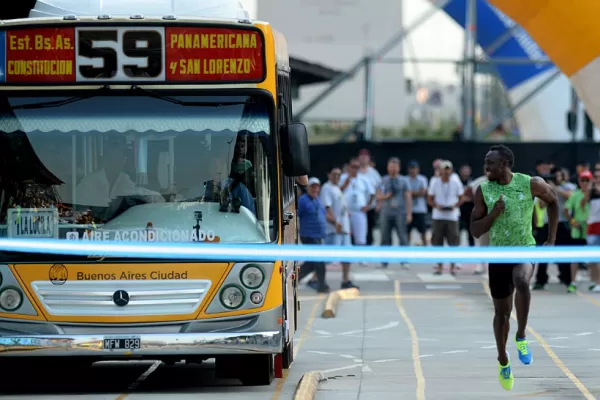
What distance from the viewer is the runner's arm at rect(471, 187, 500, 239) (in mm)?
10289

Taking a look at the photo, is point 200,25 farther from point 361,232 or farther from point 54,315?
point 361,232

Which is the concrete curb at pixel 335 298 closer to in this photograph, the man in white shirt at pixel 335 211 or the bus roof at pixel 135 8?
the man in white shirt at pixel 335 211

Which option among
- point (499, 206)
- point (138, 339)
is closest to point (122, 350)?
point (138, 339)

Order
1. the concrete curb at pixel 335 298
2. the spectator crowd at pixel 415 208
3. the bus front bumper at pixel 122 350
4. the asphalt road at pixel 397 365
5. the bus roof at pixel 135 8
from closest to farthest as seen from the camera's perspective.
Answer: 1. the bus front bumper at pixel 122 350
2. the asphalt road at pixel 397 365
3. the bus roof at pixel 135 8
4. the concrete curb at pixel 335 298
5. the spectator crowd at pixel 415 208

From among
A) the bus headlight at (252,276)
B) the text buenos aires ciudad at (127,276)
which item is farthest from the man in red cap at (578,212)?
the text buenos aires ciudad at (127,276)

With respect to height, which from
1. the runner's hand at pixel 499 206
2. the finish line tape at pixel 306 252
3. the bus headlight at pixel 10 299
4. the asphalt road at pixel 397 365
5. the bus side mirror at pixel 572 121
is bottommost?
the asphalt road at pixel 397 365

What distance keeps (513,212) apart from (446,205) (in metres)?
12.6

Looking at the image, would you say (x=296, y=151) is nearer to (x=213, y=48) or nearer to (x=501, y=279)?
(x=213, y=48)

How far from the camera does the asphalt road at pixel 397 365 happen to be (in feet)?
34.9

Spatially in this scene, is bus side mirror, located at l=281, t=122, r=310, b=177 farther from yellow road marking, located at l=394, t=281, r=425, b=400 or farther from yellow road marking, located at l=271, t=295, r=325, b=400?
yellow road marking, located at l=394, t=281, r=425, b=400

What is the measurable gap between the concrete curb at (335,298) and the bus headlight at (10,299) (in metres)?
7.34

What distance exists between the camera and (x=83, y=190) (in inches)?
406

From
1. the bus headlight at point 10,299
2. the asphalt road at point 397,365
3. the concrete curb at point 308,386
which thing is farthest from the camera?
the asphalt road at point 397,365

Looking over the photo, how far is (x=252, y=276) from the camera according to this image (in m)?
10.2
